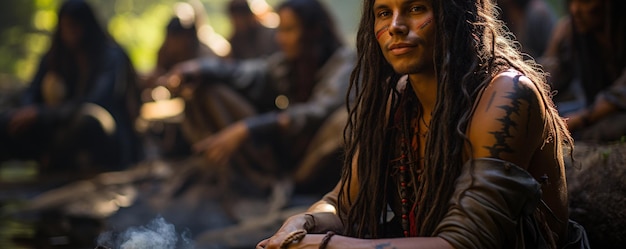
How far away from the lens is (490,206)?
8.87 ft

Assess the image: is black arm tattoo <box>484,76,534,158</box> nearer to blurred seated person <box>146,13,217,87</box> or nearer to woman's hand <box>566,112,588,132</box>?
woman's hand <box>566,112,588,132</box>

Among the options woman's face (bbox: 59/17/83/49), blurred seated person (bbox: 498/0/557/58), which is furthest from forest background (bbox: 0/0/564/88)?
blurred seated person (bbox: 498/0/557/58)

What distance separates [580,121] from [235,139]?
9.54ft

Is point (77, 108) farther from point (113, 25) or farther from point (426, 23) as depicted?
point (113, 25)

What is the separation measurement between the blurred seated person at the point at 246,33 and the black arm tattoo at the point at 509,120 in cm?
861

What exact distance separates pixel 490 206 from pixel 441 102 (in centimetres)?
45

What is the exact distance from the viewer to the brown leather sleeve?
2.69 meters

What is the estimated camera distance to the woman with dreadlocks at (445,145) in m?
2.75

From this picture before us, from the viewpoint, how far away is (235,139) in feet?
24.2

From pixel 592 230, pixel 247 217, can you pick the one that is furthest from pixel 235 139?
pixel 592 230

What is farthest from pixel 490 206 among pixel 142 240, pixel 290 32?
pixel 290 32

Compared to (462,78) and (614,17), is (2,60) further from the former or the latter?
(462,78)

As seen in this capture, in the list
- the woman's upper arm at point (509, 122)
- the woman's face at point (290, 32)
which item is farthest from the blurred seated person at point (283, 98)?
the woman's upper arm at point (509, 122)

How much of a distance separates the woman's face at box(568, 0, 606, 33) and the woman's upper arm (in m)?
3.79
